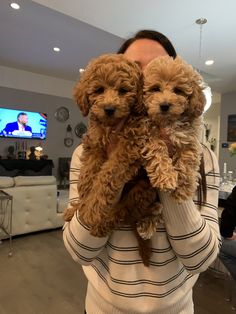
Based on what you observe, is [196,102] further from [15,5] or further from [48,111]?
[48,111]

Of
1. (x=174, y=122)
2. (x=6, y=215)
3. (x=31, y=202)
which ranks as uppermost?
(x=174, y=122)

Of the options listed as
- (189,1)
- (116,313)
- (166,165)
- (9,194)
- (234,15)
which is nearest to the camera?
(166,165)

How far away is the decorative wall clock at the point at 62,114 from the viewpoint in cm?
746

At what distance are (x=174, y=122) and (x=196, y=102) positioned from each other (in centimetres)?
8

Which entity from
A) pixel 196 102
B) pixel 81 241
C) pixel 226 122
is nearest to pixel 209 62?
pixel 226 122

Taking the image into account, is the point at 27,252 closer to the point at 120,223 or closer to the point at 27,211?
the point at 27,211

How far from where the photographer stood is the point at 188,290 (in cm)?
77

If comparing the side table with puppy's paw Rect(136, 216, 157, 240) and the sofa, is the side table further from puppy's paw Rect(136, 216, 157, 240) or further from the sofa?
puppy's paw Rect(136, 216, 157, 240)

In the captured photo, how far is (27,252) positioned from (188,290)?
2678 mm

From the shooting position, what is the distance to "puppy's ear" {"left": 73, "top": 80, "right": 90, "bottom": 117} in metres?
0.71

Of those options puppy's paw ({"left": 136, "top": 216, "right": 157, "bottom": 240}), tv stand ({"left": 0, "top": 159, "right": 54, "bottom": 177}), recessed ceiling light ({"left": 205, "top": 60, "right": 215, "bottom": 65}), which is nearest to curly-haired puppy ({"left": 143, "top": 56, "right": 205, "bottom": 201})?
puppy's paw ({"left": 136, "top": 216, "right": 157, "bottom": 240})

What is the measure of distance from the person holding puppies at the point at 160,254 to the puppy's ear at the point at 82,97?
0.41 feet

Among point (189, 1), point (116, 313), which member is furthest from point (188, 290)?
point (189, 1)

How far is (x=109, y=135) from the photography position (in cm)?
68
